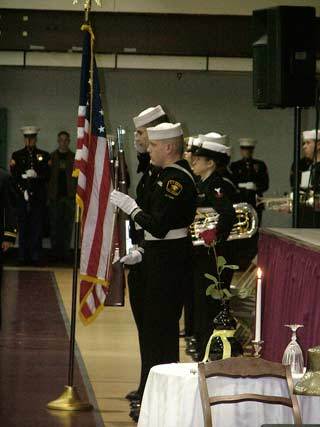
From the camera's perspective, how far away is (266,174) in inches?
716

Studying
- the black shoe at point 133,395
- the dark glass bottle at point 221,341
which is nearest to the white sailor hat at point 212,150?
the black shoe at point 133,395

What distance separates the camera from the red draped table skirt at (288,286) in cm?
598

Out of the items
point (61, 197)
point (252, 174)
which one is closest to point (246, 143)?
point (252, 174)

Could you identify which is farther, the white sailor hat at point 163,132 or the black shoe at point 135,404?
the black shoe at point 135,404

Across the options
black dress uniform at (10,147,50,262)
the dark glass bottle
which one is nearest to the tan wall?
black dress uniform at (10,147,50,262)

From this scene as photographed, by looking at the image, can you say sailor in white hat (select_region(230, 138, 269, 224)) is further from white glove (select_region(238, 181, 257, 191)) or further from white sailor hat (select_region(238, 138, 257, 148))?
white sailor hat (select_region(238, 138, 257, 148))

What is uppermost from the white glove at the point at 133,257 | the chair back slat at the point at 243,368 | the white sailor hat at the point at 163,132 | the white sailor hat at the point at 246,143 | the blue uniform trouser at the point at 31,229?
the white sailor hat at the point at 246,143

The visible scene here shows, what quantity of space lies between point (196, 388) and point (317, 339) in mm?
1085

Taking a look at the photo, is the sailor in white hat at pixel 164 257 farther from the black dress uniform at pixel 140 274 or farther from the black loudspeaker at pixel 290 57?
the black loudspeaker at pixel 290 57

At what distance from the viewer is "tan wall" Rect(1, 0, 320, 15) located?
16.5 meters

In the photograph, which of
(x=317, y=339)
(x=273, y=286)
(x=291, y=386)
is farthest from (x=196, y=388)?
(x=273, y=286)

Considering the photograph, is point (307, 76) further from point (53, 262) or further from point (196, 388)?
point (53, 262)

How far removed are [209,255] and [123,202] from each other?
6.50ft

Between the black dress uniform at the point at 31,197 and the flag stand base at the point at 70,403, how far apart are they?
10.4 m
